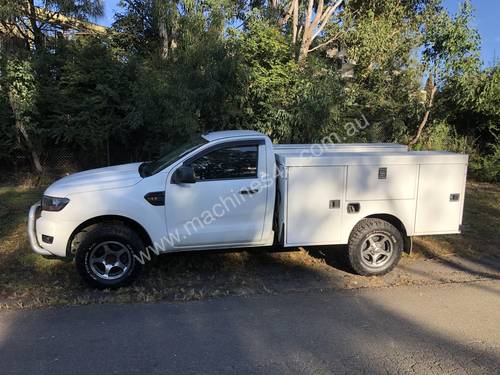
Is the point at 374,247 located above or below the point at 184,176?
below

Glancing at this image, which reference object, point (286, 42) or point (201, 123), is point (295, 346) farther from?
point (286, 42)

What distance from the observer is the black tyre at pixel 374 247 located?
5301mm

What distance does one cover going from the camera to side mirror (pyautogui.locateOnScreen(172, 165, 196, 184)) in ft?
15.8

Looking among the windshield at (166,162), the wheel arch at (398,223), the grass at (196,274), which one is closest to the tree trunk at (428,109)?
the grass at (196,274)

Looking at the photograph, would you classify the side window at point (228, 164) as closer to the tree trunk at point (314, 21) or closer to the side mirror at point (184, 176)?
the side mirror at point (184, 176)

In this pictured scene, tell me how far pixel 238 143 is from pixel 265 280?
1780 millimetres

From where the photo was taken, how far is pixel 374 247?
5387 mm

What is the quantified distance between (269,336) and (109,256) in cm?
216

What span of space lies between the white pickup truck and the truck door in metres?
0.01

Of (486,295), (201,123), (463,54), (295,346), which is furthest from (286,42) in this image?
(295,346)

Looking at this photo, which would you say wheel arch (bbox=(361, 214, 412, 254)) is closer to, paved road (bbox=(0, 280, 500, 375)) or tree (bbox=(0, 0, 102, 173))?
paved road (bbox=(0, 280, 500, 375))

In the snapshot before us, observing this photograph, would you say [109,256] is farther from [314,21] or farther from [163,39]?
[314,21]

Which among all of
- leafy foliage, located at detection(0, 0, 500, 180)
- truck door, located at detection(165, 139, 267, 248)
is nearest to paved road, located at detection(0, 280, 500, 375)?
truck door, located at detection(165, 139, 267, 248)

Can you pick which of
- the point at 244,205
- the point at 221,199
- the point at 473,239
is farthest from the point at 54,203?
the point at 473,239
